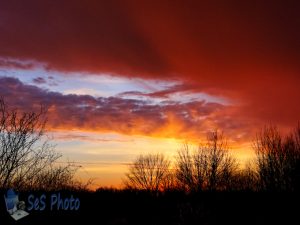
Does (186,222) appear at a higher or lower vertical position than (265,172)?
lower

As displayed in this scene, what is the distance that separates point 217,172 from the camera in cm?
5000

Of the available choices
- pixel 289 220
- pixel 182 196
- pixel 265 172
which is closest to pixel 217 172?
pixel 265 172

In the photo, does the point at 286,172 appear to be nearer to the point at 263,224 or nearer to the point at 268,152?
the point at 268,152

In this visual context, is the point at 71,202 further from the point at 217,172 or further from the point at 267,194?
the point at 217,172

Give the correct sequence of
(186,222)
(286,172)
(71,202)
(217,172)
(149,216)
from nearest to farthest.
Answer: (71,202), (186,222), (149,216), (286,172), (217,172)

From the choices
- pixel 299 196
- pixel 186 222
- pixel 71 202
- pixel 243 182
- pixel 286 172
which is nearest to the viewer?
pixel 71 202

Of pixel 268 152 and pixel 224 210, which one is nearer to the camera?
pixel 224 210

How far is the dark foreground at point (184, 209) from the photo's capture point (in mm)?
21281

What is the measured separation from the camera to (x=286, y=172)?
131 ft

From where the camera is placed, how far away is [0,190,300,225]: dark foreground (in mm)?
21281

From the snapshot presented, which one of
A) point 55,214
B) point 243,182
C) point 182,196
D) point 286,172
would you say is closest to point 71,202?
point 55,214

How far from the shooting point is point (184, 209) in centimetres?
2203

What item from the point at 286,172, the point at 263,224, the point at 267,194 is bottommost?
the point at 263,224

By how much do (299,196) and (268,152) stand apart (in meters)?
18.6
